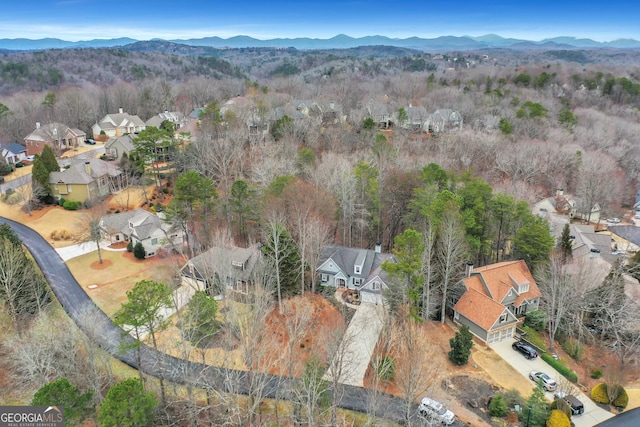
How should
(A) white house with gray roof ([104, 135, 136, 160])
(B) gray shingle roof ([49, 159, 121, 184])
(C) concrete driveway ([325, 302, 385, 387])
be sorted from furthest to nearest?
(A) white house with gray roof ([104, 135, 136, 160]), (B) gray shingle roof ([49, 159, 121, 184]), (C) concrete driveway ([325, 302, 385, 387])

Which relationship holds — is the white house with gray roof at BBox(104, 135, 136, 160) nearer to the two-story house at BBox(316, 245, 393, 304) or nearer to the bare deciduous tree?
the two-story house at BBox(316, 245, 393, 304)

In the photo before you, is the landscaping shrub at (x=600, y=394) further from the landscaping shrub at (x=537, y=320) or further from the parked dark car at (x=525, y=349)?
the landscaping shrub at (x=537, y=320)

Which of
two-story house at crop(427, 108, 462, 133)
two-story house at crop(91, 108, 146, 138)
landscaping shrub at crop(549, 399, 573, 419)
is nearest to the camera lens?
landscaping shrub at crop(549, 399, 573, 419)

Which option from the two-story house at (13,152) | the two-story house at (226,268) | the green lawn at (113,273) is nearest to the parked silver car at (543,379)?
the two-story house at (226,268)

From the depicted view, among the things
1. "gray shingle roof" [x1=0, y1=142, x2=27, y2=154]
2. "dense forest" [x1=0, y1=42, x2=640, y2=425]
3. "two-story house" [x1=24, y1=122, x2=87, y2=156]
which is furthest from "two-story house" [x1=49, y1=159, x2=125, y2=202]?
"gray shingle roof" [x1=0, y1=142, x2=27, y2=154]

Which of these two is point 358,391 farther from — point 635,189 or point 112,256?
point 635,189

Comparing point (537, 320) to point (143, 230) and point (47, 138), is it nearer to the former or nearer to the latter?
point (143, 230)

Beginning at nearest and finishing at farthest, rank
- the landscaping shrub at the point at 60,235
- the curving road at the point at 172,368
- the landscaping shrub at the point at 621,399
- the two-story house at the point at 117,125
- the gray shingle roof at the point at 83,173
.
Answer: the curving road at the point at 172,368, the landscaping shrub at the point at 621,399, the landscaping shrub at the point at 60,235, the gray shingle roof at the point at 83,173, the two-story house at the point at 117,125
